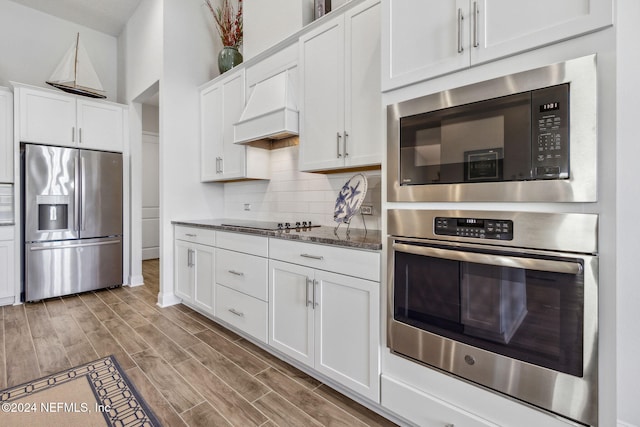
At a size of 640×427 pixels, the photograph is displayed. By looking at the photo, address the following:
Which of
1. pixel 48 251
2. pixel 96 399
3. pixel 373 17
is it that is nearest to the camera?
pixel 96 399

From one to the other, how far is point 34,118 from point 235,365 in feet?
11.6

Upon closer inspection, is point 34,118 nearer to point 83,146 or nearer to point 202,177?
point 83,146

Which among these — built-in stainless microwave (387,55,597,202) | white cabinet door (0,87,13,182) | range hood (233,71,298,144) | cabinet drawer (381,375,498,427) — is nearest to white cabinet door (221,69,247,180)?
range hood (233,71,298,144)

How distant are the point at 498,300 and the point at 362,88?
144 centimetres

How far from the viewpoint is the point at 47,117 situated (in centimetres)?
355

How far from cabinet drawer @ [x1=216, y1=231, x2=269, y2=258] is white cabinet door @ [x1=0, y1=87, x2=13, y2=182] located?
2.64 m

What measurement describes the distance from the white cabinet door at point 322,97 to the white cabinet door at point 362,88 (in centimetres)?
6

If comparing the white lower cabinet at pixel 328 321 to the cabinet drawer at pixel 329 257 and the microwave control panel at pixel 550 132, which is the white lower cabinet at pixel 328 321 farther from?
the microwave control panel at pixel 550 132

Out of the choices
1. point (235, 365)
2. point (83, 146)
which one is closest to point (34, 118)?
point (83, 146)

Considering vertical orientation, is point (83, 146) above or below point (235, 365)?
above

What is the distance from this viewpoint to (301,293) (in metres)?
1.99

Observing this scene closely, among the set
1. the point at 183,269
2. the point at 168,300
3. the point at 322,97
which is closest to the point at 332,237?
the point at 322,97

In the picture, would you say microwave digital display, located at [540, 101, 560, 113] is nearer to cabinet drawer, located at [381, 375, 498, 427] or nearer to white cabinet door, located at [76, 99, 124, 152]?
cabinet drawer, located at [381, 375, 498, 427]

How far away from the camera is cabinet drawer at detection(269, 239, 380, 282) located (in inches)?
64.0
